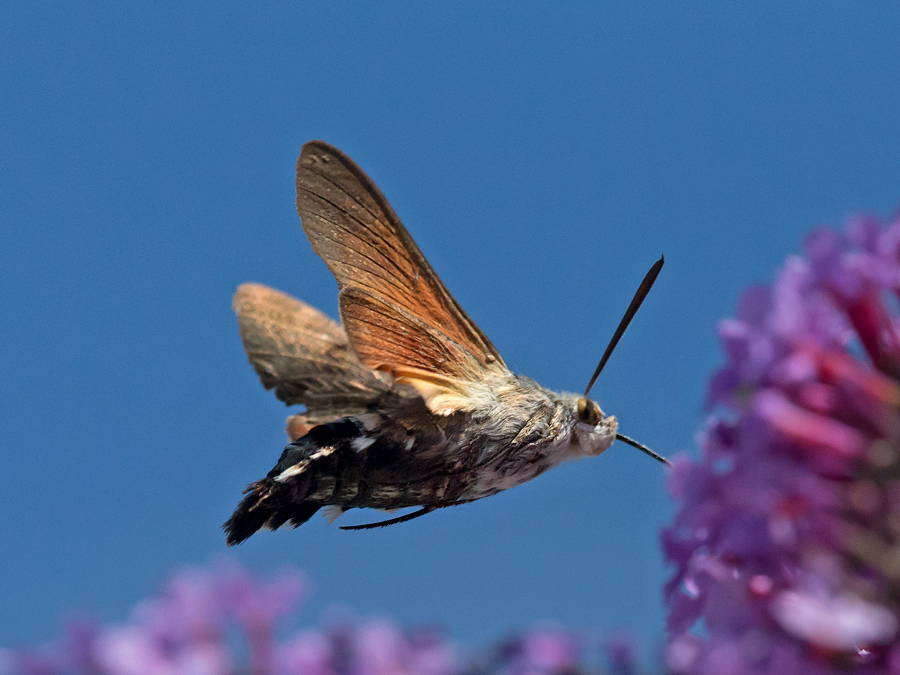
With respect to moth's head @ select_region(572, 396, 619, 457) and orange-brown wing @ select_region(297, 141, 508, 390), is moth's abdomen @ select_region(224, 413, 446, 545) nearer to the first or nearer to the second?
orange-brown wing @ select_region(297, 141, 508, 390)

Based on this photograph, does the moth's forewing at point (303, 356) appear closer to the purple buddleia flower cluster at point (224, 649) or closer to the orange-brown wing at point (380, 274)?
the orange-brown wing at point (380, 274)

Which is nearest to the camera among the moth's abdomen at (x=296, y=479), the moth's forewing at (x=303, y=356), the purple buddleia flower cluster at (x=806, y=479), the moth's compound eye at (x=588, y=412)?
the purple buddleia flower cluster at (x=806, y=479)

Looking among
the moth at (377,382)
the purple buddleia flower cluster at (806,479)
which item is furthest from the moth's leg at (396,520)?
the purple buddleia flower cluster at (806,479)

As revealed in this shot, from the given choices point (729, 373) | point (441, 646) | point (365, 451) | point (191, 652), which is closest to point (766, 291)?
point (729, 373)

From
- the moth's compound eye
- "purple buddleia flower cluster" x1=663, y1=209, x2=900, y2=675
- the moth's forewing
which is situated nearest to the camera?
"purple buddleia flower cluster" x1=663, y1=209, x2=900, y2=675

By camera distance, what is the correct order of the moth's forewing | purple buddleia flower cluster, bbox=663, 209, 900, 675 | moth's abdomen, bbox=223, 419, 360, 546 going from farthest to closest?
the moth's forewing → moth's abdomen, bbox=223, 419, 360, 546 → purple buddleia flower cluster, bbox=663, 209, 900, 675

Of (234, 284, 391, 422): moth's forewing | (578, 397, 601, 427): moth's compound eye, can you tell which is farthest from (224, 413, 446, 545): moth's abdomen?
(578, 397, 601, 427): moth's compound eye

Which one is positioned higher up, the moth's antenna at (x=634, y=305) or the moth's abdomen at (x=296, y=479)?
the moth's antenna at (x=634, y=305)

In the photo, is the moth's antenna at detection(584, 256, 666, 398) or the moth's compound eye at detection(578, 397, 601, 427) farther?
the moth's compound eye at detection(578, 397, 601, 427)
